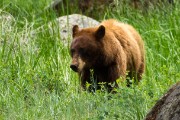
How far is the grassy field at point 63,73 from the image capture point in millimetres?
6391

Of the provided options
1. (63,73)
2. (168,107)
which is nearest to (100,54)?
(63,73)

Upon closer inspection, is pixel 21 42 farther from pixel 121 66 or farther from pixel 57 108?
pixel 57 108

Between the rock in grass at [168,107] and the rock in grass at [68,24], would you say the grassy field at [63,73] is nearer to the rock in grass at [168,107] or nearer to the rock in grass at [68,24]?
the rock in grass at [68,24]

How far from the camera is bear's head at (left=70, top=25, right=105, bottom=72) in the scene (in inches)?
331

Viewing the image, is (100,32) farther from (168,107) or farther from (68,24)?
(168,107)

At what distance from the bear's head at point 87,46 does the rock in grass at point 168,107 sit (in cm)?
342

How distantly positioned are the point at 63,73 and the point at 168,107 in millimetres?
4384

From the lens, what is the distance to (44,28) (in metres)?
11.1

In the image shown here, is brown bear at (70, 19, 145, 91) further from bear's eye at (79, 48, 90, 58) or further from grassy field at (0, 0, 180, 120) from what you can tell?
grassy field at (0, 0, 180, 120)

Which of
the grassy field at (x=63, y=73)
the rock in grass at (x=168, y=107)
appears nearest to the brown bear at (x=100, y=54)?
the grassy field at (x=63, y=73)

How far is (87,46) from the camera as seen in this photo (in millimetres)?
8477

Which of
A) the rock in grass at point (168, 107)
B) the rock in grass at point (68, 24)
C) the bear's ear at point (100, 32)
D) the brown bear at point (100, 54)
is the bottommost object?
the rock in grass at point (168, 107)

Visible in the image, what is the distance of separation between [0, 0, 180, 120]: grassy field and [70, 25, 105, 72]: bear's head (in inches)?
12.8

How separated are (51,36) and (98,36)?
2.35 meters
